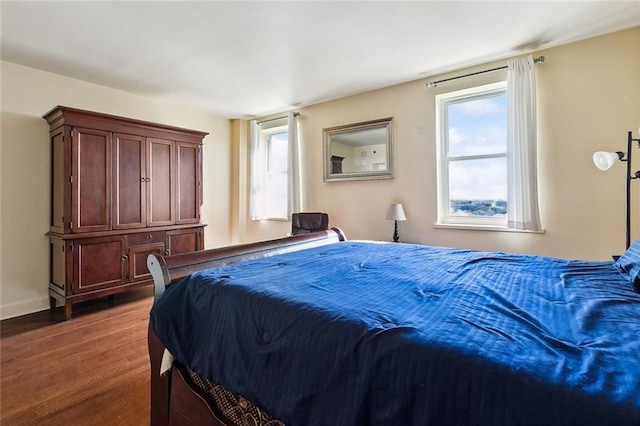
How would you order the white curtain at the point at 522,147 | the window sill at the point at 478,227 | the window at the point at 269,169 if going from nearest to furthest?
1. the white curtain at the point at 522,147
2. the window sill at the point at 478,227
3. the window at the point at 269,169

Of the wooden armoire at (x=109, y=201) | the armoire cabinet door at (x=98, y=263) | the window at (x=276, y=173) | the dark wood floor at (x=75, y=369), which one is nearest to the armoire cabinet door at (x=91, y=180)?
the wooden armoire at (x=109, y=201)

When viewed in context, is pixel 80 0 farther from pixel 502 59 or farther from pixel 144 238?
pixel 502 59

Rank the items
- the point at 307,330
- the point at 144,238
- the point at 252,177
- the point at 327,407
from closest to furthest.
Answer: the point at 327,407 → the point at 307,330 → the point at 144,238 → the point at 252,177

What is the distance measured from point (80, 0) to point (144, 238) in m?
2.30

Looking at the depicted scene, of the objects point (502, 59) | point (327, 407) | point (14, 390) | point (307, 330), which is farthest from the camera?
point (502, 59)

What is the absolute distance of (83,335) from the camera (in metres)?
2.65

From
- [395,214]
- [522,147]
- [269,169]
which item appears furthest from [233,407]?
[269,169]

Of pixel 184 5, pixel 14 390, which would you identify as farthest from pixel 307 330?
pixel 184 5

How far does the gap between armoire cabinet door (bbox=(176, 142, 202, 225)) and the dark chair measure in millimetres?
1349

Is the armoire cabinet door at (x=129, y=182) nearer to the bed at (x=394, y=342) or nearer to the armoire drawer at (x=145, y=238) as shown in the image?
the armoire drawer at (x=145, y=238)

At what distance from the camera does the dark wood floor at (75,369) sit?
1695 mm

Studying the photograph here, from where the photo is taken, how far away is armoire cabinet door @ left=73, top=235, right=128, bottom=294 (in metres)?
3.08

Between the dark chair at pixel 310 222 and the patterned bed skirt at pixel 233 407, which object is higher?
the dark chair at pixel 310 222

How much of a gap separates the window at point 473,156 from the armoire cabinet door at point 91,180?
143 inches
